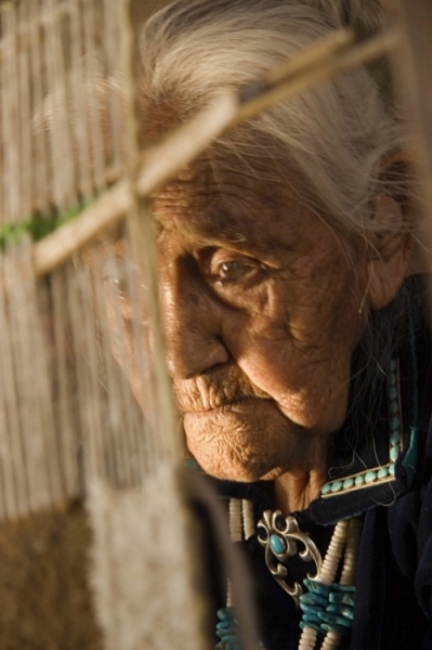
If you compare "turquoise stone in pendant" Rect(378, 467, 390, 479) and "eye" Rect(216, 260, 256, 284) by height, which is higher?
"eye" Rect(216, 260, 256, 284)

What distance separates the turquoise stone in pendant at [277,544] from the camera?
4.88ft

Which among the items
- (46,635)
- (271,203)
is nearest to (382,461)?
(271,203)

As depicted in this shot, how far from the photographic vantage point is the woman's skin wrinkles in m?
1.34

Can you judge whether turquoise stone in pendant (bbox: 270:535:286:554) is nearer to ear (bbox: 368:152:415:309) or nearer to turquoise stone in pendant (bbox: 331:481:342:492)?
turquoise stone in pendant (bbox: 331:481:342:492)

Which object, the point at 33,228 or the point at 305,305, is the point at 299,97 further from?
the point at 33,228

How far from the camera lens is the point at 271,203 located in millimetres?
1348

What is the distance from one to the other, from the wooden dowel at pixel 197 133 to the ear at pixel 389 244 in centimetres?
68

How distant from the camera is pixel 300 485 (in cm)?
157

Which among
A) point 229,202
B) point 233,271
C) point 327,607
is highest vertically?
point 229,202

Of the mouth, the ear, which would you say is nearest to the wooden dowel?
the mouth

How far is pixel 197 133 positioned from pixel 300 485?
0.97 meters

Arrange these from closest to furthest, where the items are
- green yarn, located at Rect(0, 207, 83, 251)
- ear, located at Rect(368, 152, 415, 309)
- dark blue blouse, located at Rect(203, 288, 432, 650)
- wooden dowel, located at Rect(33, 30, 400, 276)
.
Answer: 1. wooden dowel, located at Rect(33, 30, 400, 276)
2. green yarn, located at Rect(0, 207, 83, 251)
3. dark blue blouse, located at Rect(203, 288, 432, 650)
4. ear, located at Rect(368, 152, 415, 309)

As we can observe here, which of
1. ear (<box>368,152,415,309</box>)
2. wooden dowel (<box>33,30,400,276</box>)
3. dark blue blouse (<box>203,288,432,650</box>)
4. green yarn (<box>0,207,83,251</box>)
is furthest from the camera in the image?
ear (<box>368,152,415,309</box>)

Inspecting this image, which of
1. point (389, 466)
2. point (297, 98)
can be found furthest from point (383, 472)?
point (297, 98)
